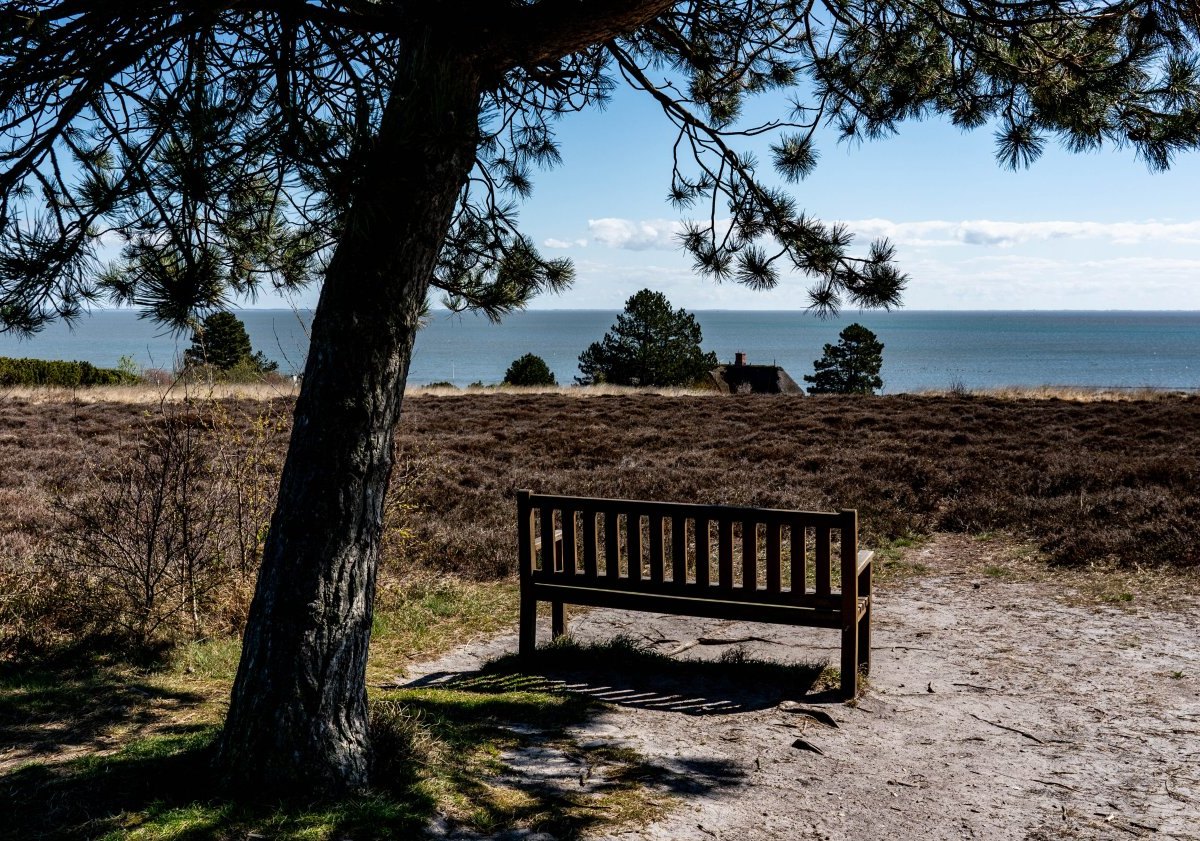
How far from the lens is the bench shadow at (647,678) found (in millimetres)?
5305

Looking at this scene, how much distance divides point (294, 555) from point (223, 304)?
1.23m

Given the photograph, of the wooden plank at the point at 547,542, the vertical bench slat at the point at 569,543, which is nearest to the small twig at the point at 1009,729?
the vertical bench slat at the point at 569,543

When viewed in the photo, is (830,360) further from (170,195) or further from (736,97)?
(170,195)

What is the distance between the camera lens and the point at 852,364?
132ft

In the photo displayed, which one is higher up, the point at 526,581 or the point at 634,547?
the point at 634,547

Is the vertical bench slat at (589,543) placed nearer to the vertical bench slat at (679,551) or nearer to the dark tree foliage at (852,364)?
the vertical bench slat at (679,551)

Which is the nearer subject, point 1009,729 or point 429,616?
point 1009,729

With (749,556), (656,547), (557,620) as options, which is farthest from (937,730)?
(557,620)

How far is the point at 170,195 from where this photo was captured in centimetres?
362

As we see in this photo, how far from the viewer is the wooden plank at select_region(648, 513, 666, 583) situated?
558cm

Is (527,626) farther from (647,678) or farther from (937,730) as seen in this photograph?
(937,730)

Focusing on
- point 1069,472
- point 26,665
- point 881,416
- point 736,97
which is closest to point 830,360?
point 881,416

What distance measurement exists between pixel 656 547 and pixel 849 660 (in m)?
1.30

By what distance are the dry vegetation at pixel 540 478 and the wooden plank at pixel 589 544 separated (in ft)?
6.54
